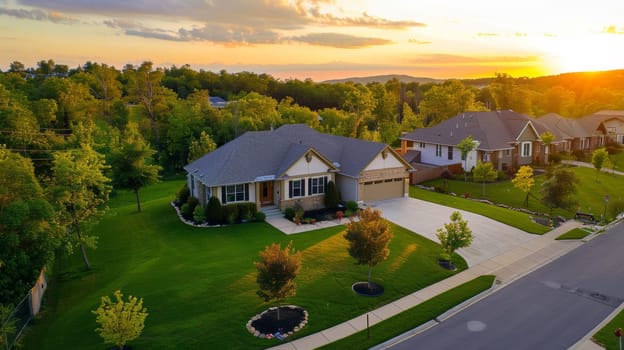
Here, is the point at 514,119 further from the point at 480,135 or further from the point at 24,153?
the point at 24,153

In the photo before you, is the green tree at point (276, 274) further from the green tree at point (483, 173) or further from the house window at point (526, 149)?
the house window at point (526, 149)

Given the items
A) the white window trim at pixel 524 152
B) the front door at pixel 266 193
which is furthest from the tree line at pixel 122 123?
the white window trim at pixel 524 152

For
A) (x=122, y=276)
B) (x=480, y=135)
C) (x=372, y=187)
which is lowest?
(x=122, y=276)

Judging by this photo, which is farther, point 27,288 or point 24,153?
point 24,153

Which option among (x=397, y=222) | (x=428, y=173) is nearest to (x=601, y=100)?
(x=428, y=173)

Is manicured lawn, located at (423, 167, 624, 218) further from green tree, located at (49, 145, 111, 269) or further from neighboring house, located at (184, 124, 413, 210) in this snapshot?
green tree, located at (49, 145, 111, 269)

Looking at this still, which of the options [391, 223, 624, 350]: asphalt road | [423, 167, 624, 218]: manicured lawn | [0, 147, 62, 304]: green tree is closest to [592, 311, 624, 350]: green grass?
[391, 223, 624, 350]: asphalt road
